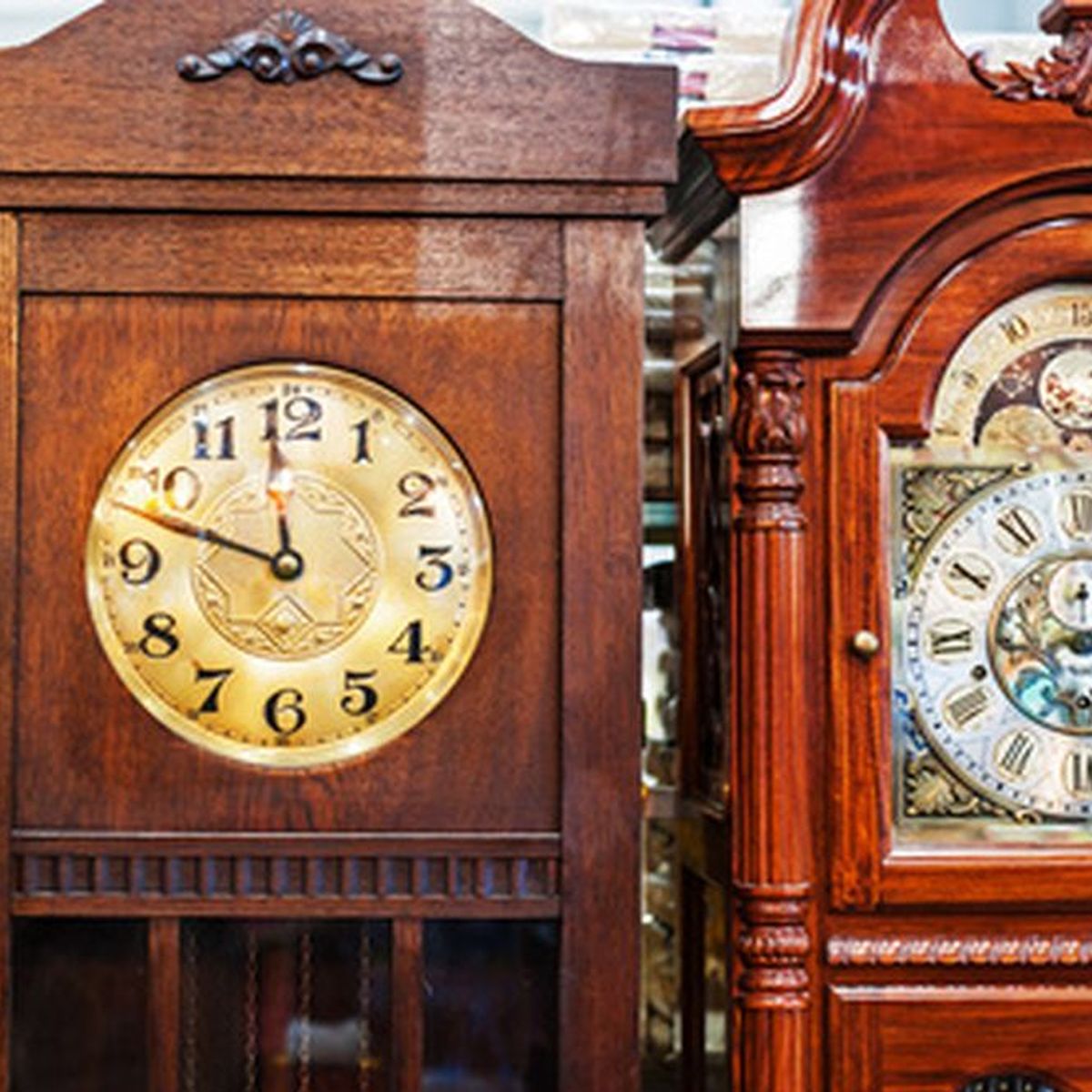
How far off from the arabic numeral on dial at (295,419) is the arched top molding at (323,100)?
20 centimetres

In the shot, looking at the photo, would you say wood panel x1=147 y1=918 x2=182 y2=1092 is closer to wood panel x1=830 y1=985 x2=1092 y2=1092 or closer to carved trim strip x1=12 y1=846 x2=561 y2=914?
carved trim strip x1=12 y1=846 x2=561 y2=914

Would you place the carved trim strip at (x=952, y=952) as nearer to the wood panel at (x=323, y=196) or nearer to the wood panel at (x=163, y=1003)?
the wood panel at (x=163, y=1003)

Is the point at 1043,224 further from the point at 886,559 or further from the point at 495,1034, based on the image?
the point at 495,1034

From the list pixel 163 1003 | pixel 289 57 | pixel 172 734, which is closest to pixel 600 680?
pixel 172 734

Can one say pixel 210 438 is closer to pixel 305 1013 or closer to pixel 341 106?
pixel 341 106

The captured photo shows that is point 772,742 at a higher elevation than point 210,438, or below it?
below

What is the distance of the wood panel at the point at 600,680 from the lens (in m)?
1.84

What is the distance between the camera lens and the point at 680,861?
2355mm

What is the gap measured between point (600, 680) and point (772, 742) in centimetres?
23

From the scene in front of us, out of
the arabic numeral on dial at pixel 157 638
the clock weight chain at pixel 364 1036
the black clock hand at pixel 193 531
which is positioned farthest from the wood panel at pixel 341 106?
the clock weight chain at pixel 364 1036

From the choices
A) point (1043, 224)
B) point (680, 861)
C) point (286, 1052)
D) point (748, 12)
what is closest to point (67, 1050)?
point (286, 1052)

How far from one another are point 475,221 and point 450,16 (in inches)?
7.3

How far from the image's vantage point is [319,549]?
72.8 inches

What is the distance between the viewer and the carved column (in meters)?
1.97
